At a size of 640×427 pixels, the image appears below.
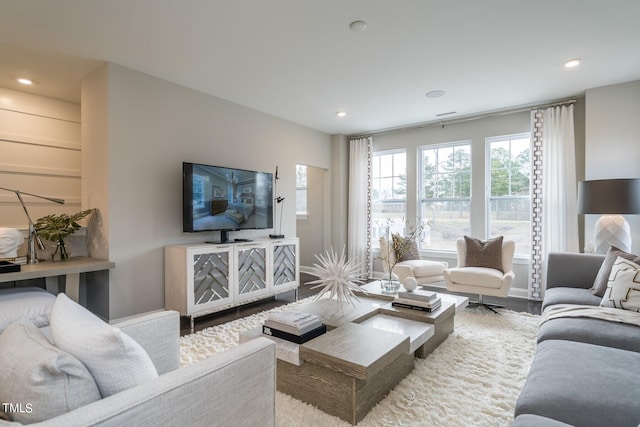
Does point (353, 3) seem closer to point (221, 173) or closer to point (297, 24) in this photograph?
point (297, 24)

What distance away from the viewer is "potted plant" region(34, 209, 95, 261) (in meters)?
3.14

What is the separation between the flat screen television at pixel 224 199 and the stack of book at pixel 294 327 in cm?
191

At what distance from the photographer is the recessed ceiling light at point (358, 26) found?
2.55 meters

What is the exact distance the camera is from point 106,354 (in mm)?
941

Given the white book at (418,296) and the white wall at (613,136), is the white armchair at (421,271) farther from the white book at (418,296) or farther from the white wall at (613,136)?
the white wall at (613,136)

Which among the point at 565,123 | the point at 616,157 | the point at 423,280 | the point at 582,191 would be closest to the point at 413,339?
the point at 423,280

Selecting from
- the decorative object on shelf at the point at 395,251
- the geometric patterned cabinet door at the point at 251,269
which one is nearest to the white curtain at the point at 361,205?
the decorative object on shelf at the point at 395,251

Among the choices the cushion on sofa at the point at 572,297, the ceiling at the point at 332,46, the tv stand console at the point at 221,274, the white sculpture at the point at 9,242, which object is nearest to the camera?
the ceiling at the point at 332,46

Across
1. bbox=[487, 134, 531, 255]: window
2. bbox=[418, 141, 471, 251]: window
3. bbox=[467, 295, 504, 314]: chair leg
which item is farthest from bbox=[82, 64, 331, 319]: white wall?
bbox=[487, 134, 531, 255]: window

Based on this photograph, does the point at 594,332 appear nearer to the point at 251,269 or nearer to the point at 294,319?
the point at 294,319

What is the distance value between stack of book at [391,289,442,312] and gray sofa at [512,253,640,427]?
0.74 meters

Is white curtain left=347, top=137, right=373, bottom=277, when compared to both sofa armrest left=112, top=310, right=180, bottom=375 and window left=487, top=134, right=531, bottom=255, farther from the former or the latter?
sofa armrest left=112, top=310, right=180, bottom=375

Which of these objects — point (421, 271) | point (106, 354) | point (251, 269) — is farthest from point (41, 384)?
point (421, 271)

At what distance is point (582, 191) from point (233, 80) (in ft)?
12.6
